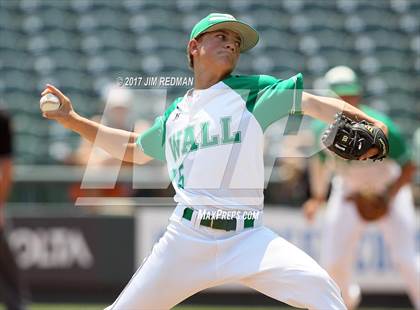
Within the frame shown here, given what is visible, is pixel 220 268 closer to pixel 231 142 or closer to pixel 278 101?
pixel 231 142

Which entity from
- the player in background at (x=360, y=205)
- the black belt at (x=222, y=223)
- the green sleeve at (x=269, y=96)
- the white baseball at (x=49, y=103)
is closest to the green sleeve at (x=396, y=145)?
the player in background at (x=360, y=205)

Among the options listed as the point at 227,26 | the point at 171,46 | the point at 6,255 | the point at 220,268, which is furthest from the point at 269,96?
the point at 171,46

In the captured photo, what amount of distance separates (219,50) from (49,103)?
93cm

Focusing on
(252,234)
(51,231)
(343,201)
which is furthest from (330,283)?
(51,231)

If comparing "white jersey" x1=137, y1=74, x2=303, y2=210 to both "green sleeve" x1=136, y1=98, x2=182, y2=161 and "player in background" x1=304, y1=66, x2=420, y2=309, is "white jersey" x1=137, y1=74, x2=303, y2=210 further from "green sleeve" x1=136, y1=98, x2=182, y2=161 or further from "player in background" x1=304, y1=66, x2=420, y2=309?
"player in background" x1=304, y1=66, x2=420, y2=309

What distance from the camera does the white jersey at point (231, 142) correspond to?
4.58 meters

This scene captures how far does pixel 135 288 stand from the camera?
4.52m

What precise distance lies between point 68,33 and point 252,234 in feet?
34.6

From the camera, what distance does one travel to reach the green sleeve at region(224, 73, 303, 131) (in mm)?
4523

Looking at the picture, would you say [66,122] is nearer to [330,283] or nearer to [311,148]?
[330,283]

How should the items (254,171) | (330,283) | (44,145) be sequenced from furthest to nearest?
1. (44,145)
2. (254,171)
3. (330,283)

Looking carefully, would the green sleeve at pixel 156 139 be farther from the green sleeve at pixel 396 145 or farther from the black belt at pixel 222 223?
the green sleeve at pixel 396 145

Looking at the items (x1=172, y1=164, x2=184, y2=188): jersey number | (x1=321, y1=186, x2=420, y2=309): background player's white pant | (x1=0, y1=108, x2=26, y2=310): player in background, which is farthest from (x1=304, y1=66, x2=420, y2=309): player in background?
(x1=172, y1=164, x2=184, y2=188): jersey number

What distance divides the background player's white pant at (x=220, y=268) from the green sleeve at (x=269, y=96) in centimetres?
58
